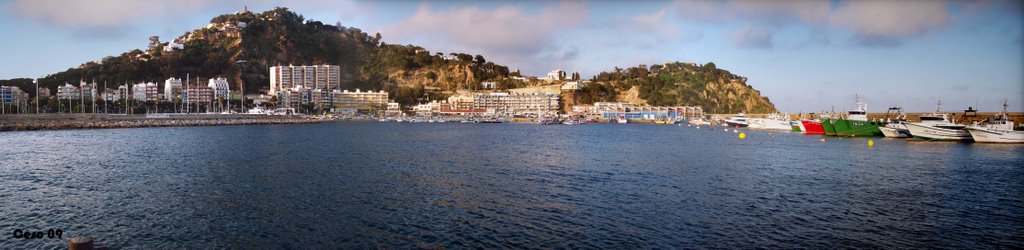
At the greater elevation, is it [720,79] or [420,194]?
[720,79]

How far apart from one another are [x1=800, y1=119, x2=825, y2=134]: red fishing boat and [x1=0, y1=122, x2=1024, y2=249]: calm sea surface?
93.3ft

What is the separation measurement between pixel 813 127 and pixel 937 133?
47.5 ft

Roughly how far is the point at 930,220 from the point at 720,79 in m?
152

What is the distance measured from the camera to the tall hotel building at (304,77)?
506ft

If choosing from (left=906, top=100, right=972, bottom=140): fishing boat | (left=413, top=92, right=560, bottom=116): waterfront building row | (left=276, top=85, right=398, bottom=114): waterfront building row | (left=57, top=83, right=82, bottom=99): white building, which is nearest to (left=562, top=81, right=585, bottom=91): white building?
(left=413, top=92, right=560, bottom=116): waterfront building row

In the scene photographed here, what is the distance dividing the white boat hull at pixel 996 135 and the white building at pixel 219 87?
138932 mm

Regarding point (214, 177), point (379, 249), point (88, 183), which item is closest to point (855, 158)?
point (379, 249)

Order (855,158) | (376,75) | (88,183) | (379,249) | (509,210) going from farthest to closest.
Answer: (376,75) → (855,158) → (88,183) → (509,210) → (379,249)

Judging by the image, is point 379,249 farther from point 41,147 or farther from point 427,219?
point 41,147

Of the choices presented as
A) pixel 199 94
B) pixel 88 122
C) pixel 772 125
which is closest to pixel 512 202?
pixel 772 125

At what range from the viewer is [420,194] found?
58.6ft

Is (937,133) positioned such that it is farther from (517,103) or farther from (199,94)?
(199,94)

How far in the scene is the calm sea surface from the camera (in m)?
12.1

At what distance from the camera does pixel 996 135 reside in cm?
4034
